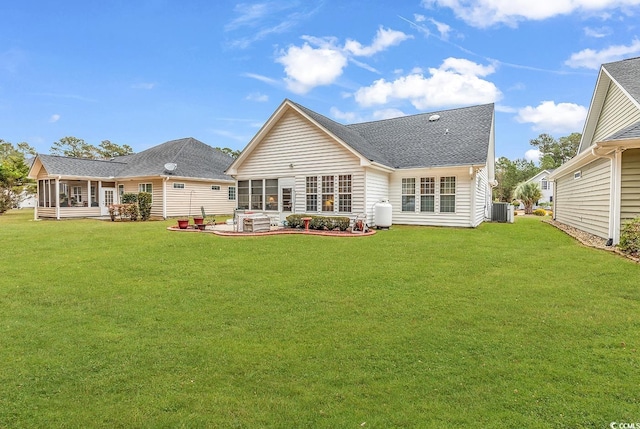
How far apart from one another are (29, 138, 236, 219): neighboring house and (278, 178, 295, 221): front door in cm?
988

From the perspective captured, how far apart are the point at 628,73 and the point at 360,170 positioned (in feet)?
34.8

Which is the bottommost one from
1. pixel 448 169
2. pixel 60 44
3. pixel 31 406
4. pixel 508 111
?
pixel 31 406

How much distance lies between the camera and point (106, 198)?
81.3ft

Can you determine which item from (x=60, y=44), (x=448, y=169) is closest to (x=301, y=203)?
(x=448, y=169)

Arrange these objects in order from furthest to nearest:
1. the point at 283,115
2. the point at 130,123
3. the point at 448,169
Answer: the point at 130,123
the point at 283,115
the point at 448,169

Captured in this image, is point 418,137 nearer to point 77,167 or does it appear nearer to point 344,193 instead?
point 344,193

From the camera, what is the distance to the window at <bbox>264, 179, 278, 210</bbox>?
655 inches

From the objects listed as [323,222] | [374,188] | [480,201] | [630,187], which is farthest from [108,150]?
[630,187]

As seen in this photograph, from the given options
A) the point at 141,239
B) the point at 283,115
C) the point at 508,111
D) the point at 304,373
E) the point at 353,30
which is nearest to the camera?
the point at 304,373

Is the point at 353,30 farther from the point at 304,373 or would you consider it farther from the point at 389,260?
the point at 304,373

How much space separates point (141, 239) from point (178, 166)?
1366 centimetres

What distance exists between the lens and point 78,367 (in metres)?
3.27

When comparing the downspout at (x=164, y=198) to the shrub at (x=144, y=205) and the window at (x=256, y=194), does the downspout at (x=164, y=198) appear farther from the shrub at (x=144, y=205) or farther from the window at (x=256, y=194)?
the window at (x=256, y=194)

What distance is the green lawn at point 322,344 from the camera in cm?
258
